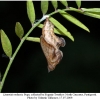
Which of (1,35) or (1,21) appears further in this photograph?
(1,21)

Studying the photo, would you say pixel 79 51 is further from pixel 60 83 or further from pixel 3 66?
pixel 3 66

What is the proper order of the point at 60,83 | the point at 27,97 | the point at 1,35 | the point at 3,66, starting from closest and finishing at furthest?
the point at 1,35, the point at 27,97, the point at 3,66, the point at 60,83

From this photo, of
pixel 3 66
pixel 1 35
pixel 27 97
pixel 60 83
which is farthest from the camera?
pixel 60 83

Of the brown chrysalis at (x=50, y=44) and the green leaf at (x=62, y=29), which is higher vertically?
the green leaf at (x=62, y=29)

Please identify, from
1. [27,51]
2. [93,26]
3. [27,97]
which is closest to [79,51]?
[93,26]

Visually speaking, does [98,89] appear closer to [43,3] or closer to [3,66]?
[3,66]

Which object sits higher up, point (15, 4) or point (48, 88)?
point (15, 4)

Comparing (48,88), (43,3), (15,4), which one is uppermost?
(43,3)

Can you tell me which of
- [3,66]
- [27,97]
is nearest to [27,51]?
[3,66]

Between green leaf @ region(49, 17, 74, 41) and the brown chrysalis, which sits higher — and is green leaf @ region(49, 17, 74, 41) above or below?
above

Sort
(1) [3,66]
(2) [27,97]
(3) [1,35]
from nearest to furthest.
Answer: (3) [1,35] → (2) [27,97] → (1) [3,66]
